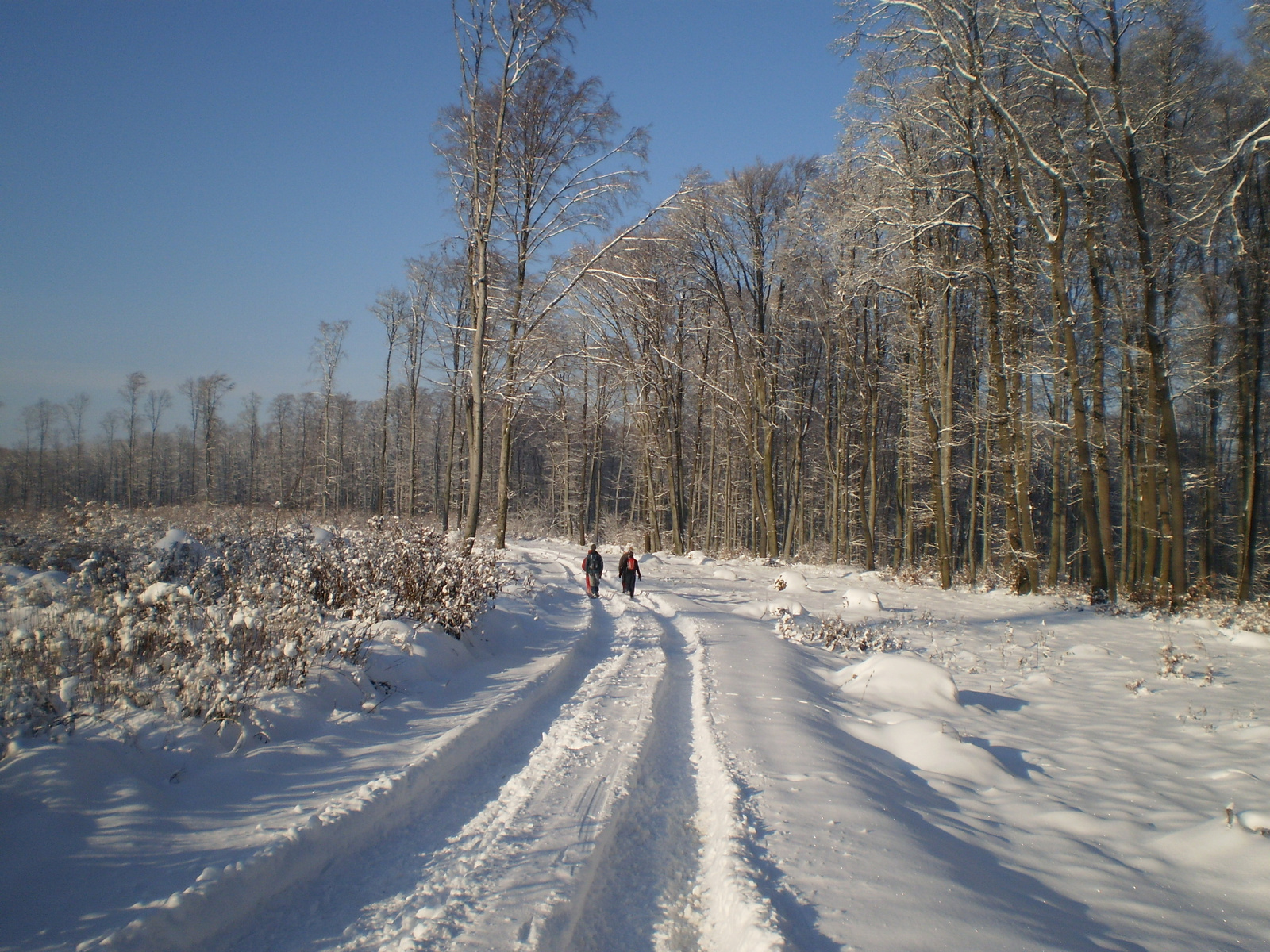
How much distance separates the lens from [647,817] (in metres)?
4.09

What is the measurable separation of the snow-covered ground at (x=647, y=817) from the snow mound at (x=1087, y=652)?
1.64 metres

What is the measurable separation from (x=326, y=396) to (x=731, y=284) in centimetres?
2486

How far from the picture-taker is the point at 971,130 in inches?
571

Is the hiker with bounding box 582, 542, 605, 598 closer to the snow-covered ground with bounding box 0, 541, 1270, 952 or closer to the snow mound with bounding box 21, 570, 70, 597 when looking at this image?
the snow-covered ground with bounding box 0, 541, 1270, 952

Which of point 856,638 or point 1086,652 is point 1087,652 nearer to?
point 1086,652

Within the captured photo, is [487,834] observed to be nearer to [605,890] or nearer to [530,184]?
[605,890]

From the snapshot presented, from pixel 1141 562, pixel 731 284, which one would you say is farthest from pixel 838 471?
pixel 1141 562

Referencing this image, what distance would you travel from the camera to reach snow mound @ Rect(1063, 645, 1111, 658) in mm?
9273

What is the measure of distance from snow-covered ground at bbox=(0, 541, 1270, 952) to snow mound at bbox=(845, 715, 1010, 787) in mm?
32

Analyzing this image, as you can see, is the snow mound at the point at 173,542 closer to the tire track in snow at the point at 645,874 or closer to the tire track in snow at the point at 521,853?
the tire track in snow at the point at 521,853

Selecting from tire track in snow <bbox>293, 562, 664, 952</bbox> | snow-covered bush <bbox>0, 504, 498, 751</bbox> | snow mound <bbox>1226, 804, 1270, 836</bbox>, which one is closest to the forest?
snow-covered bush <bbox>0, 504, 498, 751</bbox>

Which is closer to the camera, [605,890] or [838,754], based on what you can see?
[605,890]

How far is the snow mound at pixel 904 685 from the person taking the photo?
279 inches

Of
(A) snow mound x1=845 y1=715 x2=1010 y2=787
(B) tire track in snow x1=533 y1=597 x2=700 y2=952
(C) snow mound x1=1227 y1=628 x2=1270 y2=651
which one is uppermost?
(C) snow mound x1=1227 y1=628 x2=1270 y2=651
